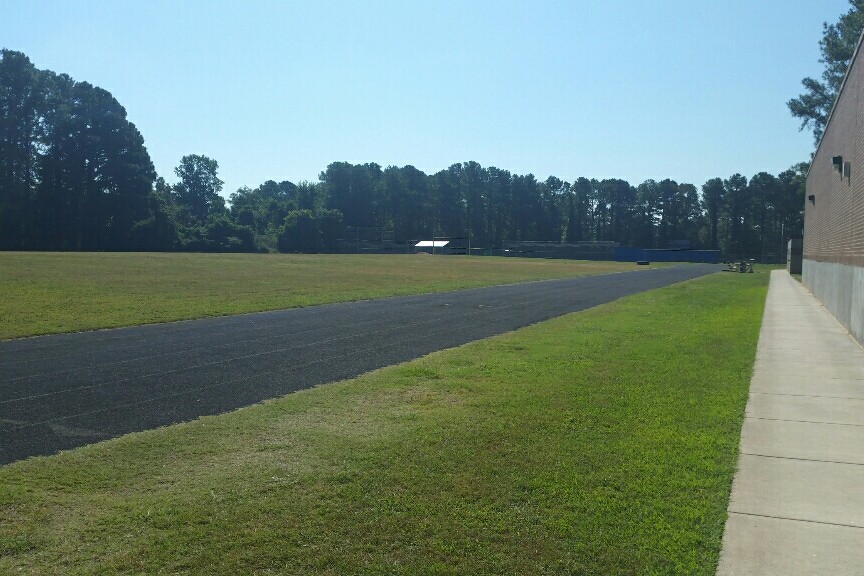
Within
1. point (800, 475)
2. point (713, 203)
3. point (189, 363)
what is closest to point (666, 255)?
point (713, 203)

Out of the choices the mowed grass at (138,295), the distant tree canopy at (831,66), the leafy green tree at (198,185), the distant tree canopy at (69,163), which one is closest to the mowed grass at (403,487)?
the mowed grass at (138,295)

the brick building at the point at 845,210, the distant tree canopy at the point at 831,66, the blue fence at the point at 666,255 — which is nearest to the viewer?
the brick building at the point at 845,210

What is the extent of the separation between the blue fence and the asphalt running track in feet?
354

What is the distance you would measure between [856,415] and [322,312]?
601 inches

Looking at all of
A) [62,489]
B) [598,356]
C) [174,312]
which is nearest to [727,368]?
[598,356]

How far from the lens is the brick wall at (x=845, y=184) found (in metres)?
17.4

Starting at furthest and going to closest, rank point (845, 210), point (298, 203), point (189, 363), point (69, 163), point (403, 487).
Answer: point (298, 203), point (69, 163), point (845, 210), point (189, 363), point (403, 487)

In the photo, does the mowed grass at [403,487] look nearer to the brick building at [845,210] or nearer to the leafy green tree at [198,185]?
the brick building at [845,210]

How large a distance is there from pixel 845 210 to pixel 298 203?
136 m

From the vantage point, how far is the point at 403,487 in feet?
19.0

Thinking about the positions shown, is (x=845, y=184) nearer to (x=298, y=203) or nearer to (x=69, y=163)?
(x=69, y=163)

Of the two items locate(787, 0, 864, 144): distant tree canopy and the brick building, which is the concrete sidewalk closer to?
the brick building

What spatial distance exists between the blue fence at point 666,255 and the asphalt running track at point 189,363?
108m

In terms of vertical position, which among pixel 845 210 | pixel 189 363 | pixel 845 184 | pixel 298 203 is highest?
pixel 298 203
